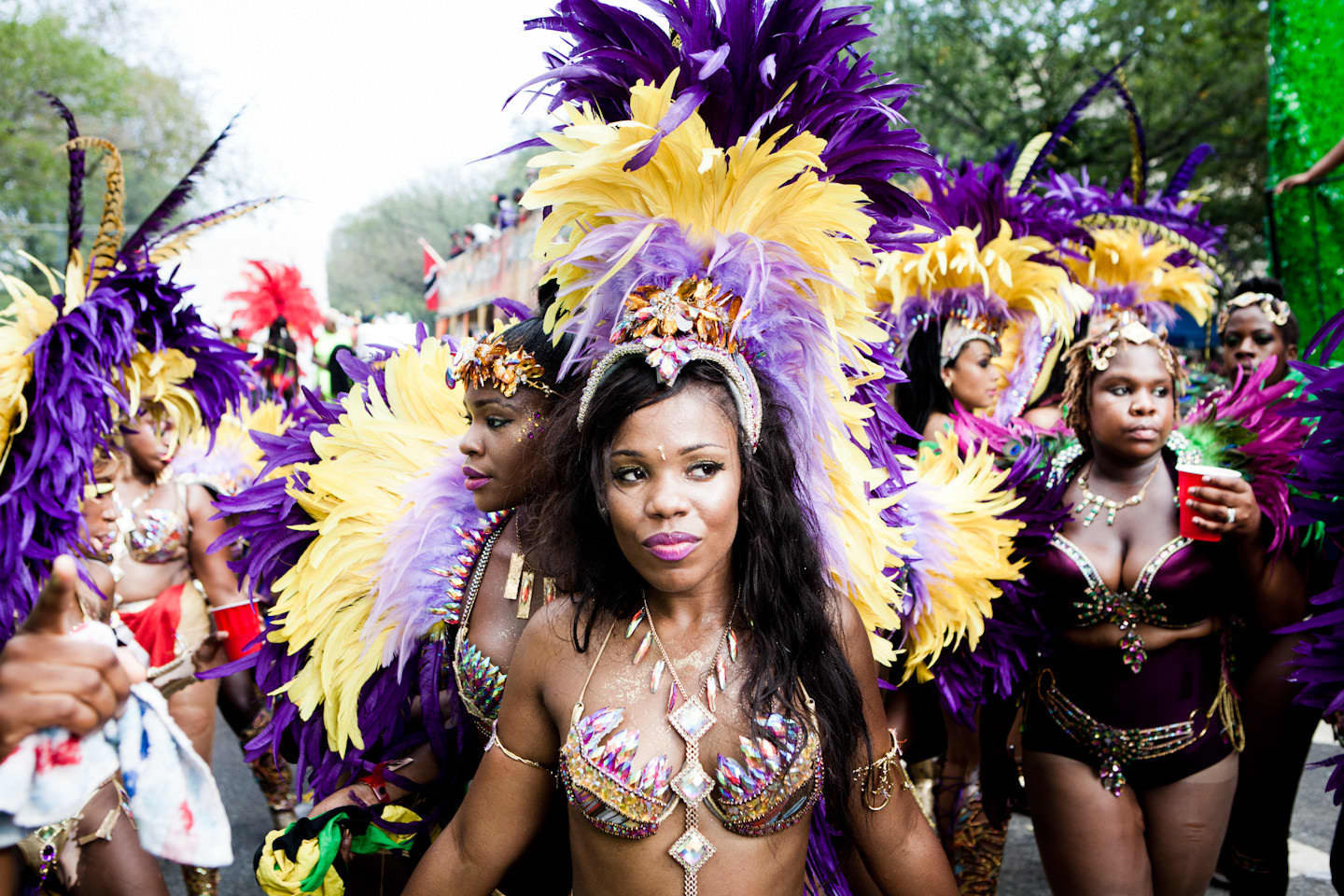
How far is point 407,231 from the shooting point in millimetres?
46312

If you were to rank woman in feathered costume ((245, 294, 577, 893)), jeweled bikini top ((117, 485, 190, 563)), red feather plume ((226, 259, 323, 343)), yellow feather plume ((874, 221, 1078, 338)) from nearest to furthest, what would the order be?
1. woman in feathered costume ((245, 294, 577, 893))
2. jeweled bikini top ((117, 485, 190, 563))
3. yellow feather plume ((874, 221, 1078, 338))
4. red feather plume ((226, 259, 323, 343))

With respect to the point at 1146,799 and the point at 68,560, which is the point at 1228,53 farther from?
the point at 68,560

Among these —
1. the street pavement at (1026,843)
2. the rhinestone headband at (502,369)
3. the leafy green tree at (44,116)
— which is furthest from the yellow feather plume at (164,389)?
the leafy green tree at (44,116)

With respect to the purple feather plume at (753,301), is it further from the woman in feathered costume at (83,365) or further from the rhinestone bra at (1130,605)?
the woman in feathered costume at (83,365)

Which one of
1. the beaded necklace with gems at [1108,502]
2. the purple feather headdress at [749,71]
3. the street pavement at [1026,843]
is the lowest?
the street pavement at [1026,843]

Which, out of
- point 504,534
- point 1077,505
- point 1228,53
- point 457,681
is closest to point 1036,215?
point 1077,505

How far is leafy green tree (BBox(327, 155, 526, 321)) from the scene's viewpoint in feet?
147

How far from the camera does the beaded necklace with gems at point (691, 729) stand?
185 centimetres

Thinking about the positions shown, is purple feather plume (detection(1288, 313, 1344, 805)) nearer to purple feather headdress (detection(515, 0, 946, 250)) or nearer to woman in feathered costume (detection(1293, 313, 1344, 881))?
woman in feathered costume (detection(1293, 313, 1344, 881))

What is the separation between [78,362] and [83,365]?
2 centimetres

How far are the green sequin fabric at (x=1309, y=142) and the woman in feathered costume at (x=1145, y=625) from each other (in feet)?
14.6

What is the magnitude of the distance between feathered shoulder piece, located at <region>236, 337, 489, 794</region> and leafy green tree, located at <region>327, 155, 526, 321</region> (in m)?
40.8

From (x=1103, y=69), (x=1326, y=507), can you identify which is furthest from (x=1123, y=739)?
(x=1103, y=69)

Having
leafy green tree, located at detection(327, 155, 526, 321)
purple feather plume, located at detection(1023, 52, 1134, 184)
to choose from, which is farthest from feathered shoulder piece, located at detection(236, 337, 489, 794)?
leafy green tree, located at detection(327, 155, 526, 321)
